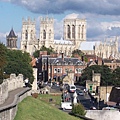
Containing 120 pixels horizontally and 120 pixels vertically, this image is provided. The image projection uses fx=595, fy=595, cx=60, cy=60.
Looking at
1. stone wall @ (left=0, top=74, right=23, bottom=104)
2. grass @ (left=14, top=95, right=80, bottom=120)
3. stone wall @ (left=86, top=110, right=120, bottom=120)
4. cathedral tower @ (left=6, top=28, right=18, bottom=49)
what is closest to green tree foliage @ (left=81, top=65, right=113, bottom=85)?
stone wall @ (left=0, top=74, right=23, bottom=104)

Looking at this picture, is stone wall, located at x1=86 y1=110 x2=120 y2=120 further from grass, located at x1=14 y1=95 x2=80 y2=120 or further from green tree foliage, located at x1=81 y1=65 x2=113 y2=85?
green tree foliage, located at x1=81 y1=65 x2=113 y2=85

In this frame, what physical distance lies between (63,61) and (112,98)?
47.1 metres

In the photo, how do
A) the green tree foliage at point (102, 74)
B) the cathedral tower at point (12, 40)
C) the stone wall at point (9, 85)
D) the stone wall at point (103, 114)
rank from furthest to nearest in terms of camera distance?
1. the cathedral tower at point (12, 40)
2. the green tree foliage at point (102, 74)
3. the stone wall at point (103, 114)
4. the stone wall at point (9, 85)

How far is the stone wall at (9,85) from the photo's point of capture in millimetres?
30734

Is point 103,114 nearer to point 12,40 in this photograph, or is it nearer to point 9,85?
point 9,85

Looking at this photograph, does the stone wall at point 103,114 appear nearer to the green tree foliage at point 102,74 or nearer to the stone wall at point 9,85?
the stone wall at point 9,85

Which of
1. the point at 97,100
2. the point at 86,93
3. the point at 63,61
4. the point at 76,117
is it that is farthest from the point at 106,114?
the point at 63,61

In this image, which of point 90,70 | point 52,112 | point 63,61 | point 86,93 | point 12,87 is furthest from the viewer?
point 63,61

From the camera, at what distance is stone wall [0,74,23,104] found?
30734 millimetres

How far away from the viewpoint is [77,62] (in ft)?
389

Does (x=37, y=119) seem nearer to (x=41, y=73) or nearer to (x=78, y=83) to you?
(x=78, y=83)

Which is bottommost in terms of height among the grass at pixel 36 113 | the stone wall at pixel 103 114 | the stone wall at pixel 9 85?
the stone wall at pixel 103 114

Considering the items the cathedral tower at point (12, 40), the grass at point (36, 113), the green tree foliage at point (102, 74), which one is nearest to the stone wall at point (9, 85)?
the grass at point (36, 113)

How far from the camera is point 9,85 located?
138 ft
